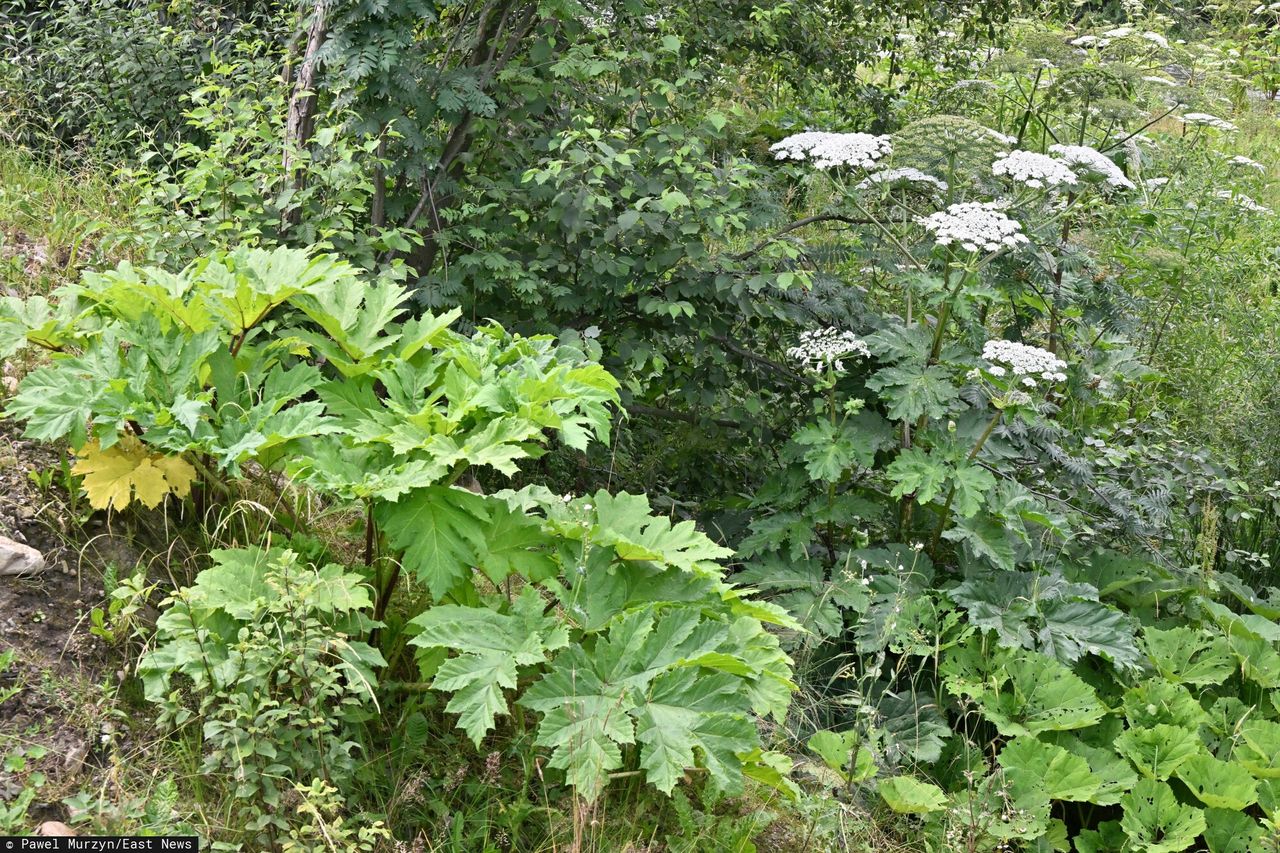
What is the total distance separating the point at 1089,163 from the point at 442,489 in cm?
300

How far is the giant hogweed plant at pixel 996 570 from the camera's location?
3.75 meters

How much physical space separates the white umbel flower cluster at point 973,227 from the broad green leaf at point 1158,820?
1.95 meters

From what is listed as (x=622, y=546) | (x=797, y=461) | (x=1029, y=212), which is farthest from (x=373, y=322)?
Answer: (x=1029, y=212)

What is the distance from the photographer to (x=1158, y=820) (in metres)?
3.69

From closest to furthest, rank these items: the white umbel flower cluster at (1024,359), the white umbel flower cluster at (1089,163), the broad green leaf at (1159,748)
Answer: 1. the broad green leaf at (1159,748)
2. the white umbel flower cluster at (1024,359)
3. the white umbel flower cluster at (1089,163)

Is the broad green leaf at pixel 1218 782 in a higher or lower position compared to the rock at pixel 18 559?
lower

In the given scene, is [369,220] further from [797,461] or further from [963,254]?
[963,254]

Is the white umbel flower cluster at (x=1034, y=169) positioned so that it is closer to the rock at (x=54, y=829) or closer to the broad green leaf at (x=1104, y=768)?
the broad green leaf at (x=1104, y=768)

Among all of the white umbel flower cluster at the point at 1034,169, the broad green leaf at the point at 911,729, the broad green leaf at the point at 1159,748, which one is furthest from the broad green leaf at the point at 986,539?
the white umbel flower cluster at the point at 1034,169

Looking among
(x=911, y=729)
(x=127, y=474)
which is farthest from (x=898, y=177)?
(x=127, y=474)

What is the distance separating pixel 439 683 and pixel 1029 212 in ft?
11.6

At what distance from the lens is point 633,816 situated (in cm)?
301

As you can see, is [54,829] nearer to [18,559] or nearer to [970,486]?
[18,559]

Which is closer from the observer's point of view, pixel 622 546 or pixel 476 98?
pixel 622 546
